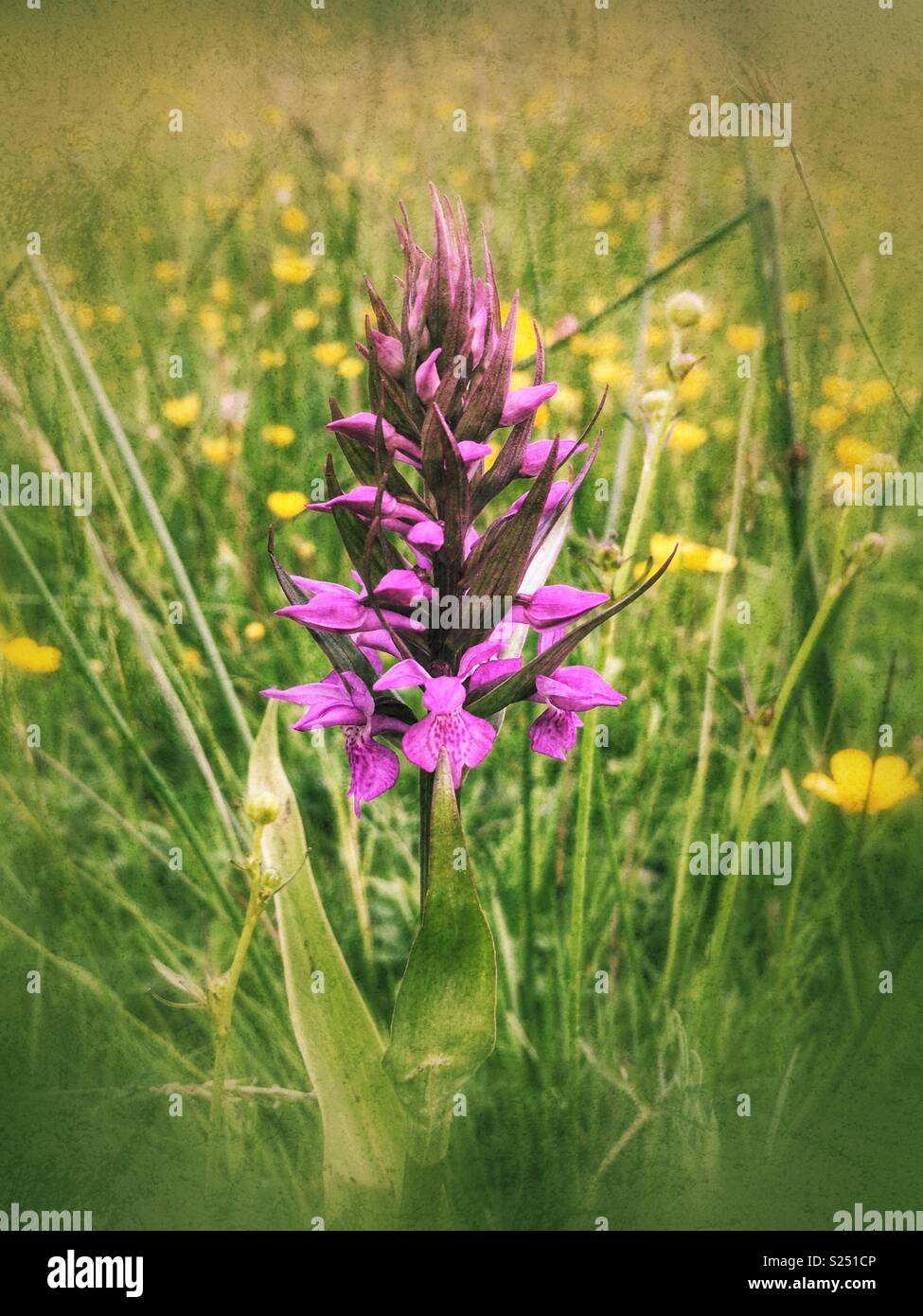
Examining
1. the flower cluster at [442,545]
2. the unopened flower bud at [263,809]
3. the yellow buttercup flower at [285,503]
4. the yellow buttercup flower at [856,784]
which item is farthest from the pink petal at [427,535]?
the yellow buttercup flower at [856,784]

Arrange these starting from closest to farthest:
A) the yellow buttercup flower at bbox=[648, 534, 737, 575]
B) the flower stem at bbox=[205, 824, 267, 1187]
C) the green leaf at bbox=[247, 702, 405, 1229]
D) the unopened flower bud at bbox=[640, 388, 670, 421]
→ the flower stem at bbox=[205, 824, 267, 1187], the green leaf at bbox=[247, 702, 405, 1229], the unopened flower bud at bbox=[640, 388, 670, 421], the yellow buttercup flower at bbox=[648, 534, 737, 575]

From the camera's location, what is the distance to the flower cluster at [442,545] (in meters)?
1.51

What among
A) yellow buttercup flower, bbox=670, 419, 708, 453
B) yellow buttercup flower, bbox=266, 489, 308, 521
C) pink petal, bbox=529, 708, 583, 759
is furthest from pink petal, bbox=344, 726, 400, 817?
yellow buttercup flower, bbox=670, 419, 708, 453

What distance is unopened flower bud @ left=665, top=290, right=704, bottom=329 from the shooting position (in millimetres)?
2035

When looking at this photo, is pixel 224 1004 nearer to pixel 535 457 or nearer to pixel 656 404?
pixel 535 457

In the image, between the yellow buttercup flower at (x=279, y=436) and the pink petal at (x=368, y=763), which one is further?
the yellow buttercup flower at (x=279, y=436)

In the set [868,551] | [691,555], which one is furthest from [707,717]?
[868,551]

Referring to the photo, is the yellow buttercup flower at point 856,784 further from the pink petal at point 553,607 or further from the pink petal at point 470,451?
the pink petal at point 470,451

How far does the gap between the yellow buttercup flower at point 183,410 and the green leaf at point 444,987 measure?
0.99m

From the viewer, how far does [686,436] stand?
218 cm

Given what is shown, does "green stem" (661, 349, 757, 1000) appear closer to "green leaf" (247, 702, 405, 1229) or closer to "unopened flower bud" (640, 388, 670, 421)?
"unopened flower bud" (640, 388, 670, 421)

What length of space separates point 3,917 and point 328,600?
1071mm

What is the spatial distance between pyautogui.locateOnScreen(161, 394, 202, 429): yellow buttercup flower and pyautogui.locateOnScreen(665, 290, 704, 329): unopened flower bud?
0.88 m
